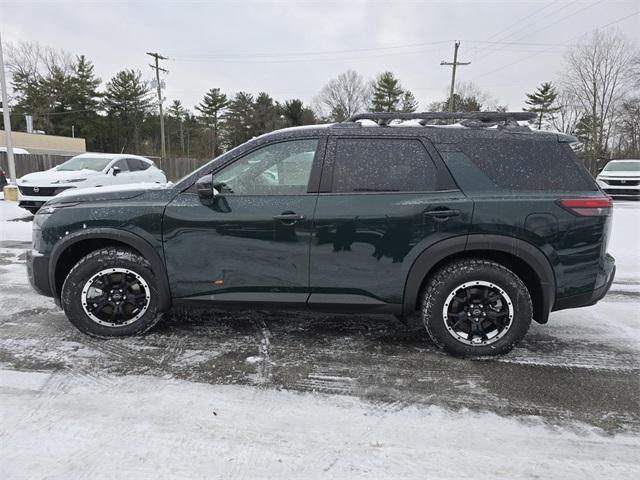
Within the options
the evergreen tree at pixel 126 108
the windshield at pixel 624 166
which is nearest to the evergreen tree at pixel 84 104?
the evergreen tree at pixel 126 108

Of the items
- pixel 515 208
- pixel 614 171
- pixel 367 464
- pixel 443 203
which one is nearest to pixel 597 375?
pixel 515 208

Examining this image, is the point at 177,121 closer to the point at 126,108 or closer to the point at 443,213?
the point at 126,108

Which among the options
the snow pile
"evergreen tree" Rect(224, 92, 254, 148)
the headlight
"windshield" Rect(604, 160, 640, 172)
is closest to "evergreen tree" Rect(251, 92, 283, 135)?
"evergreen tree" Rect(224, 92, 254, 148)

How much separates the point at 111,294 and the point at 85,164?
412 inches

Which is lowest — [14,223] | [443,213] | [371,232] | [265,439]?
[14,223]

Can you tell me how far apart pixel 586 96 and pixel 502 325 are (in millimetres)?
53907

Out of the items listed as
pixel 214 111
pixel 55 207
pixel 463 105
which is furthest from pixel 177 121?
pixel 55 207

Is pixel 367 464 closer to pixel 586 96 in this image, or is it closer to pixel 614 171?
pixel 614 171

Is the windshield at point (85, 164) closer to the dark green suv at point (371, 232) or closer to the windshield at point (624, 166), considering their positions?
the dark green suv at point (371, 232)

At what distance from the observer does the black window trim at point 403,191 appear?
11.0 feet

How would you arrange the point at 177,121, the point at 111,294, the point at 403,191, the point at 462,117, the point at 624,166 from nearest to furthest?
the point at 403,191 < the point at 462,117 < the point at 111,294 < the point at 624,166 < the point at 177,121

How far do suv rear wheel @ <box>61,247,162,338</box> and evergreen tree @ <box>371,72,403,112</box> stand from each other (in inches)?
2321

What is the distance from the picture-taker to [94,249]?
12.3 feet

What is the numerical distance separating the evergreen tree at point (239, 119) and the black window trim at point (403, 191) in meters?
56.0
